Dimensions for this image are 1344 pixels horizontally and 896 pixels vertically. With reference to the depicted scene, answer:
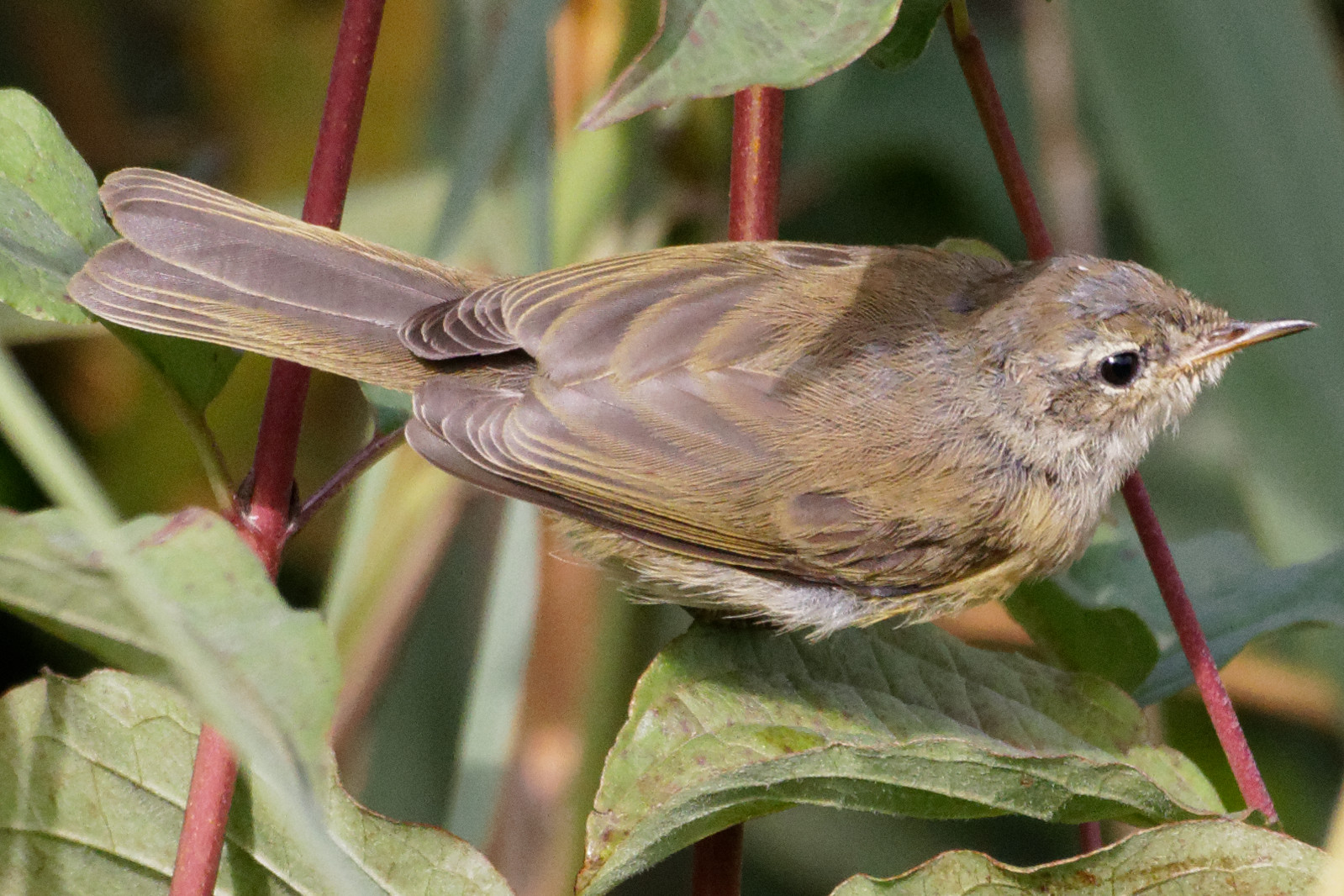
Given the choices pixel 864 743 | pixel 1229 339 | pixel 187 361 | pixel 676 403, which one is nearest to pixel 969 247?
pixel 676 403

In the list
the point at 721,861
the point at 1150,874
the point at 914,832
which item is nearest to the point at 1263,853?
the point at 1150,874

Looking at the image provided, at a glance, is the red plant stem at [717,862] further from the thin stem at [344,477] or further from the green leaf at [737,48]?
the green leaf at [737,48]

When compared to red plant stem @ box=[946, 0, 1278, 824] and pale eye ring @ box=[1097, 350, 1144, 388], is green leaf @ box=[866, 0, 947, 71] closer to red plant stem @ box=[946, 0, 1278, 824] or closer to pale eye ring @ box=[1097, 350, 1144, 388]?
red plant stem @ box=[946, 0, 1278, 824]

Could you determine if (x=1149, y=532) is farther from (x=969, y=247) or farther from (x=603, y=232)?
(x=603, y=232)

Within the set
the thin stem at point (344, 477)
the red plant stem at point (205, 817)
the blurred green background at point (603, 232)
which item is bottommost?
the red plant stem at point (205, 817)

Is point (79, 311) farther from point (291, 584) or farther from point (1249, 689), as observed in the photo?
point (1249, 689)

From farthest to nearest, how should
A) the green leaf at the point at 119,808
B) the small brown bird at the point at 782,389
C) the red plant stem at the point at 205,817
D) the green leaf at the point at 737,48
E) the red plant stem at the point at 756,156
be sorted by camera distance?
the small brown bird at the point at 782,389
the red plant stem at the point at 756,156
the green leaf at the point at 119,808
the red plant stem at the point at 205,817
the green leaf at the point at 737,48

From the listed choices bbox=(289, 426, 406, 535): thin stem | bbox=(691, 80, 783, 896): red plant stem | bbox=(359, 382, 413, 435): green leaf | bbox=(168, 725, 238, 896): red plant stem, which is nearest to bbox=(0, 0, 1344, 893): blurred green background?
bbox=(359, 382, 413, 435): green leaf

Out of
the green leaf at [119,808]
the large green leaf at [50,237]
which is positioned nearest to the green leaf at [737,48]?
the large green leaf at [50,237]
